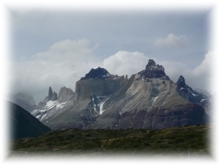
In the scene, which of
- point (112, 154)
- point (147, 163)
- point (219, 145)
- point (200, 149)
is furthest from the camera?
point (112, 154)

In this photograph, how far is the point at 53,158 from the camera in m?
189

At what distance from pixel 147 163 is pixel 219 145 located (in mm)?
30491

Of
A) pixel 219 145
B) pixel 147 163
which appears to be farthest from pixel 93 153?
pixel 219 145

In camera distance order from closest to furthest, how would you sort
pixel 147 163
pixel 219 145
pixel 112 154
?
1. pixel 219 145
2. pixel 147 163
3. pixel 112 154

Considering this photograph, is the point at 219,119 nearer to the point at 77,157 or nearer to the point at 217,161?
the point at 217,161

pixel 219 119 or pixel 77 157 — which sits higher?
pixel 219 119

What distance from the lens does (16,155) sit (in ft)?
654

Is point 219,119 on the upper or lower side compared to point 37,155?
upper

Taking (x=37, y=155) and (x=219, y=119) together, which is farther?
(x=37, y=155)

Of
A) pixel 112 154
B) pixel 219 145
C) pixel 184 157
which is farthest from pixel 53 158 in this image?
pixel 219 145

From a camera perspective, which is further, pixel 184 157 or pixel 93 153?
pixel 93 153

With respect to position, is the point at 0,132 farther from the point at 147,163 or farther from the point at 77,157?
the point at 147,163

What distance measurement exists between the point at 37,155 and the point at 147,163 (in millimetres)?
69052

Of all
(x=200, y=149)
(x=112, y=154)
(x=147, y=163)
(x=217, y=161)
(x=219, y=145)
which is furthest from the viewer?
(x=112, y=154)
